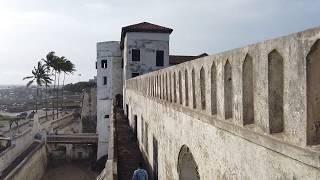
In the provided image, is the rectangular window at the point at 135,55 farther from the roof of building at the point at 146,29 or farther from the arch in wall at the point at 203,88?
the arch in wall at the point at 203,88

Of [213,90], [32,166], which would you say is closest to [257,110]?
[213,90]

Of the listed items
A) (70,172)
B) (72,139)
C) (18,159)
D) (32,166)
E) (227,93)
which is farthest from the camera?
(70,172)

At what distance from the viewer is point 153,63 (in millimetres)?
32500

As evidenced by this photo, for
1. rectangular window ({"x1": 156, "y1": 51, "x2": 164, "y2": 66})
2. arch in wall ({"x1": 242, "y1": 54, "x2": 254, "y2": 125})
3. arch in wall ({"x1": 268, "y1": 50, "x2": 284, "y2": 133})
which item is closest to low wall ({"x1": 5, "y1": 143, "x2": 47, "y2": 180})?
rectangular window ({"x1": 156, "y1": 51, "x2": 164, "y2": 66})

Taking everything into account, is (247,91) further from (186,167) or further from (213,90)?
(186,167)

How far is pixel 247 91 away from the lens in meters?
4.28

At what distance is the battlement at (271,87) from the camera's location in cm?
304

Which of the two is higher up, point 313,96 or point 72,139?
point 313,96

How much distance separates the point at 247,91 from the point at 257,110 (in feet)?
1.12

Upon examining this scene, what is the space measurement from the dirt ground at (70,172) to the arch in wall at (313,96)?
32.5 metres

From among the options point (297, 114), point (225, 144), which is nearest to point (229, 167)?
point (225, 144)

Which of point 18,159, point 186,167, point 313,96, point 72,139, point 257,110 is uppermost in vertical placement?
point 313,96

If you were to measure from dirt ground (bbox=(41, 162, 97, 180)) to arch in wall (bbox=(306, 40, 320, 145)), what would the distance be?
3253 centimetres

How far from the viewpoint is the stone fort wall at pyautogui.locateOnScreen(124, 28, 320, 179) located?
304 centimetres
